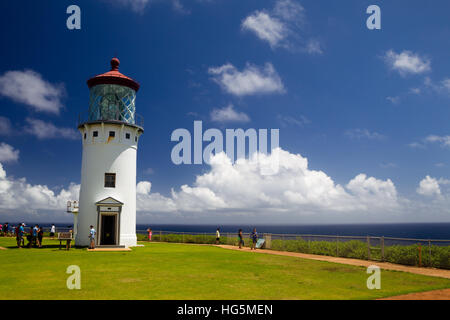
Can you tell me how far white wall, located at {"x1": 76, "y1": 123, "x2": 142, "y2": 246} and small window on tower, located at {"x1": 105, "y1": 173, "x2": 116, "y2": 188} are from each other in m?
0.25

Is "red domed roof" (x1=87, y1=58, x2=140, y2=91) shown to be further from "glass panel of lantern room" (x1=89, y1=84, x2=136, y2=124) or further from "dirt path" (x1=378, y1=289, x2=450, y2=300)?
"dirt path" (x1=378, y1=289, x2=450, y2=300)

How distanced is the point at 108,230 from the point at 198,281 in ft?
58.9

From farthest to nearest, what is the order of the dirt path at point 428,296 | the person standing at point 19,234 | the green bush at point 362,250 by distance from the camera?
the person standing at point 19,234 < the green bush at point 362,250 < the dirt path at point 428,296

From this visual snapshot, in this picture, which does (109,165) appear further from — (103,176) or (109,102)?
(109,102)

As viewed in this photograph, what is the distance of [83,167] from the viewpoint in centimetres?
2852

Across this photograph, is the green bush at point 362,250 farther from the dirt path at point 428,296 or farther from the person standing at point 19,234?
the person standing at point 19,234

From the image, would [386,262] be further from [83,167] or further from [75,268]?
[83,167]

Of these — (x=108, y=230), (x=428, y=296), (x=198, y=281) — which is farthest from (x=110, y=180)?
(x=428, y=296)

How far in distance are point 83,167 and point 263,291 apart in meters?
22.5

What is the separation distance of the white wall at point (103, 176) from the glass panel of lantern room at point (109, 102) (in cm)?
94

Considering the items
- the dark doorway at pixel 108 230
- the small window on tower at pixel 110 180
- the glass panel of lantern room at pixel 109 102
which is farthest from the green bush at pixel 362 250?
the glass panel of lantern room at pixel 109 102

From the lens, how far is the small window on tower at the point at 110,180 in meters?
27.9

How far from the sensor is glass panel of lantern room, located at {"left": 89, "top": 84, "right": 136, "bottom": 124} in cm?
2834

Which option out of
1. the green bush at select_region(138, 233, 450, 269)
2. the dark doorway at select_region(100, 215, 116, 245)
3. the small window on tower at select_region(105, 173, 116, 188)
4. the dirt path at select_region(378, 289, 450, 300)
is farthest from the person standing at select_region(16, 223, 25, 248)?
the dirt path at select_region(378, 289, 450, 300)
